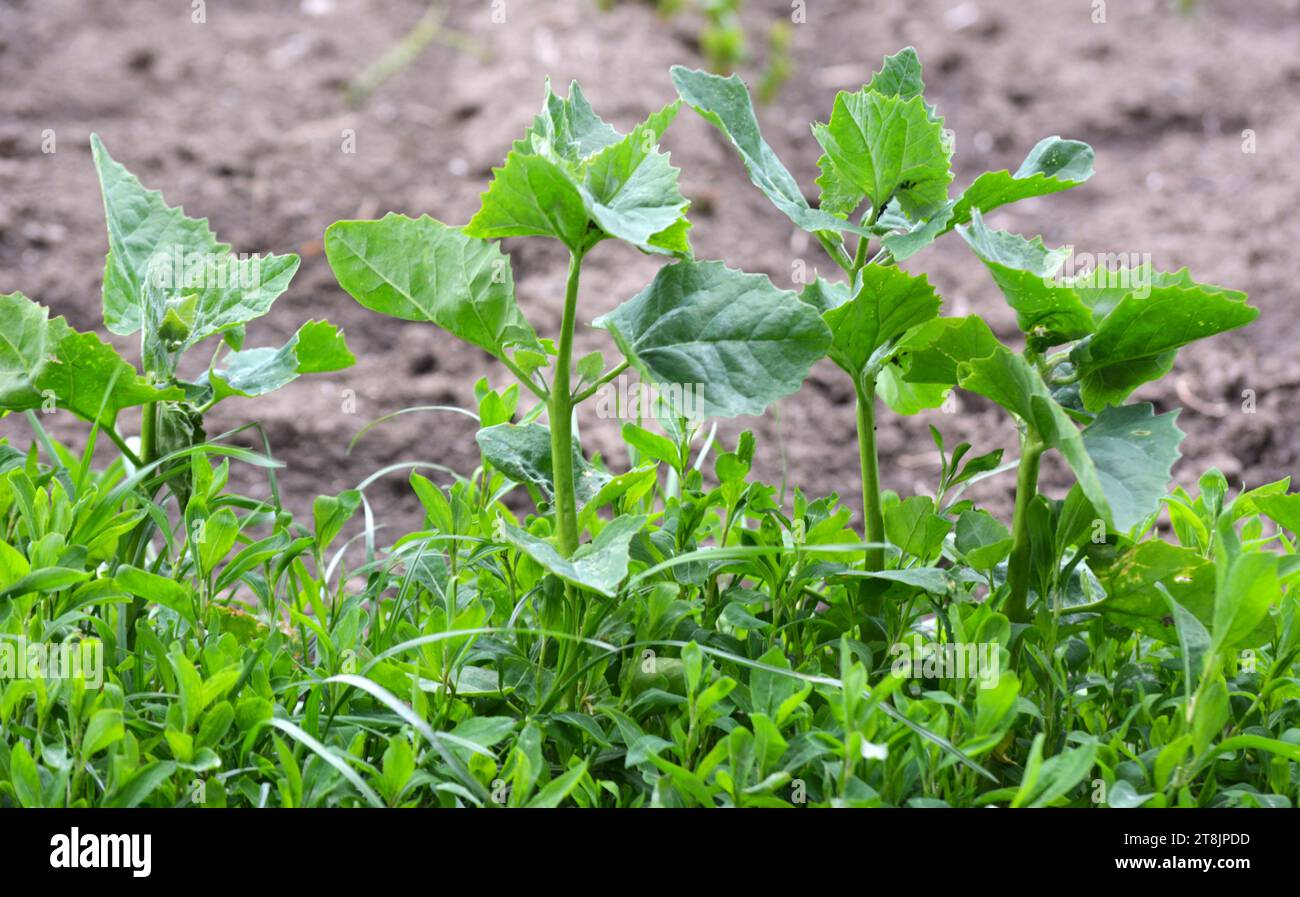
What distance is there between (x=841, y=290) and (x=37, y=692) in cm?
94

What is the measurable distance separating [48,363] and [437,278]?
440mm

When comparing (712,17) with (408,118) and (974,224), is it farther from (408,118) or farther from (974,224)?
(974,224)

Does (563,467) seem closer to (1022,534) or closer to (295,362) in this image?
(295,362)

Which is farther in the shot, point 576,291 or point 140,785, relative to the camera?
point 576,291

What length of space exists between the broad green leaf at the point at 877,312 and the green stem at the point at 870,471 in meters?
0.03

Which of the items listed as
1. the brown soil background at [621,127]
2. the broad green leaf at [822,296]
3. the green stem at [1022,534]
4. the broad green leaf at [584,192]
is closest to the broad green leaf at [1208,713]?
the green stem at [1022,534]

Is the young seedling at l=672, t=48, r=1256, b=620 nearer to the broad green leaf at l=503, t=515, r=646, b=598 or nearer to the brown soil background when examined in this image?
the broad green leaf at l=503, t=515, r=646, b=598

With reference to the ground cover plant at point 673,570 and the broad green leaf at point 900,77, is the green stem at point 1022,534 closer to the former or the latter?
the ground cover plant at point 673,570

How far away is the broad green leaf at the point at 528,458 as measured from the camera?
139 centimetres

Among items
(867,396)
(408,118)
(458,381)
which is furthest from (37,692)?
(408,118)

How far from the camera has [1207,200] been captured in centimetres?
356

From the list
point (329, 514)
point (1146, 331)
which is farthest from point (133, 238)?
point (1146, 331)

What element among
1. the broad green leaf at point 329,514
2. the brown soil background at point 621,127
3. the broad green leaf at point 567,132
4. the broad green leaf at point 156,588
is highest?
the brown soil background at point 621,127

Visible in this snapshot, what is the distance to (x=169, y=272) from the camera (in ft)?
4.80
